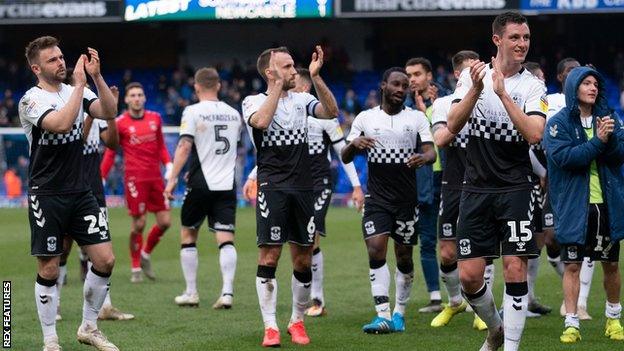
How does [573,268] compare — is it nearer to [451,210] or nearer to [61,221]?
[451,210]

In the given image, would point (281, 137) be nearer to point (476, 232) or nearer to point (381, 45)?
point (476, 232)

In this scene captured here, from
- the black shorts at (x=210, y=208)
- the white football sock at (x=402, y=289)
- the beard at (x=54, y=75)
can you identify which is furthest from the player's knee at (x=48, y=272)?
the black shorts at (x=210, y=208)

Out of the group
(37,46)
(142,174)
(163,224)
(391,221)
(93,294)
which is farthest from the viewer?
(142,174)

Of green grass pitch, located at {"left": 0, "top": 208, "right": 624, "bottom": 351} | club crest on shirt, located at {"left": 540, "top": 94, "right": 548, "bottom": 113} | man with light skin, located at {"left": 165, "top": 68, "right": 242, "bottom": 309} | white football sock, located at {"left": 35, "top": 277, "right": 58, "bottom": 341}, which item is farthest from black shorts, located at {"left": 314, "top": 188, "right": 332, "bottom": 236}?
club crest on shirt, located at {"left": 540, "top": 94, "right": 548, "bottom": 113}

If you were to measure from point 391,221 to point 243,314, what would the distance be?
→ 2046 mm

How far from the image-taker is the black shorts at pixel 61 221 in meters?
9.32

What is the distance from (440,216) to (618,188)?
6.02ft

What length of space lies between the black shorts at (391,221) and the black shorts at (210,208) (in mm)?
2408

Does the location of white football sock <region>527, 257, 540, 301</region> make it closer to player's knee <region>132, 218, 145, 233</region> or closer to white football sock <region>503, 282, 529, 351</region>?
white football sock <region>503, 282, 529, 351</region>

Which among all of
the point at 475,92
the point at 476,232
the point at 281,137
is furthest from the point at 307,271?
the point at 475,92

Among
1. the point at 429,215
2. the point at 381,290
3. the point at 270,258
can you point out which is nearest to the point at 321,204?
the point at 429,215

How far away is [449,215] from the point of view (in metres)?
10.9

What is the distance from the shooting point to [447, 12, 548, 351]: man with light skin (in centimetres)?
841

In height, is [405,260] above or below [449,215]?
below
